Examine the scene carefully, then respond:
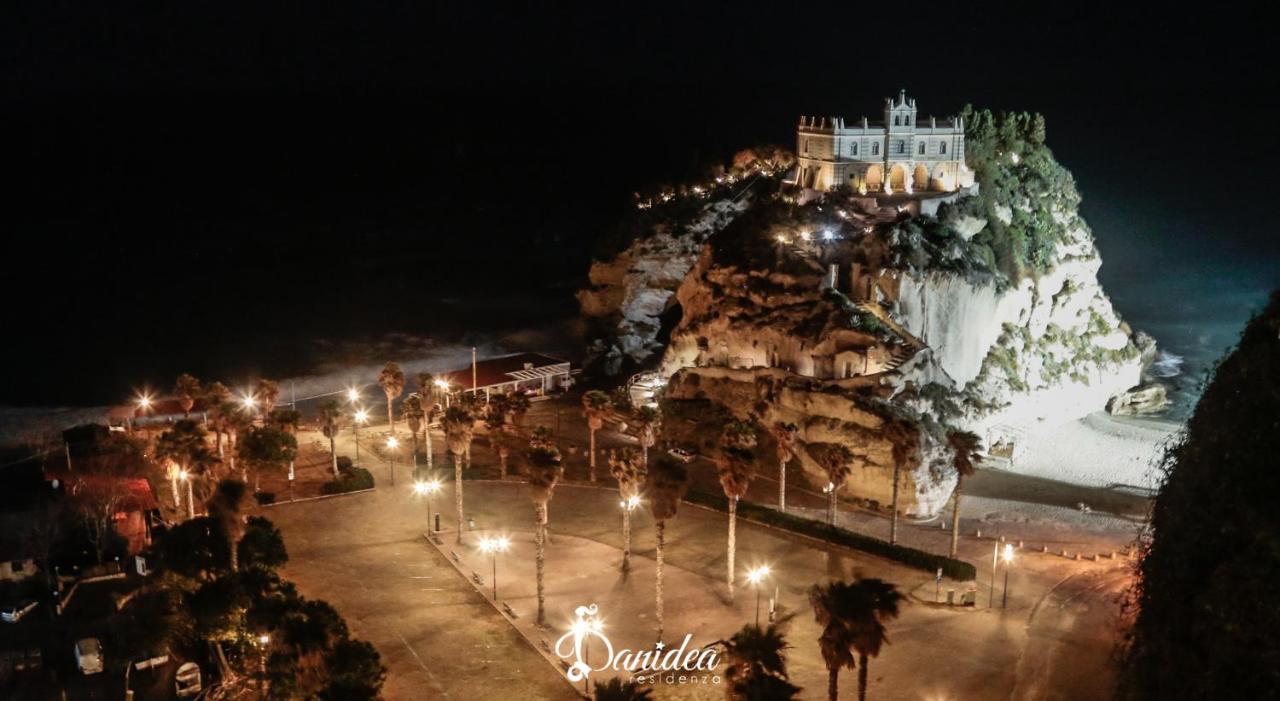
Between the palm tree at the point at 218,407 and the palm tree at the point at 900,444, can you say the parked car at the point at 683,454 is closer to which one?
the palm tree at the point at 900,444

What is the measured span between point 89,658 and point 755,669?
2680 cm

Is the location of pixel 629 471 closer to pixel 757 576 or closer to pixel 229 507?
pixel 757 576

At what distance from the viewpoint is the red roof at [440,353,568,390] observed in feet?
254

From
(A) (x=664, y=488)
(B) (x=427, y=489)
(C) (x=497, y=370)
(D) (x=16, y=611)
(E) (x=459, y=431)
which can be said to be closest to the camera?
(A) (x=664, y=488)

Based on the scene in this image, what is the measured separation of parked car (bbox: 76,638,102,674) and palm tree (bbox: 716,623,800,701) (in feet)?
84.0

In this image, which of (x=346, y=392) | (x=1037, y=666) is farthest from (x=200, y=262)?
(x=1037, y=666)

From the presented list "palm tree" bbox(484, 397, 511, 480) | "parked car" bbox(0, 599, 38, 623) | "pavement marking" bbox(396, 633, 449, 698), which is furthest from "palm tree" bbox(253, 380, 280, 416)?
"pavement marking" bbox(396, 633, 449, 698)

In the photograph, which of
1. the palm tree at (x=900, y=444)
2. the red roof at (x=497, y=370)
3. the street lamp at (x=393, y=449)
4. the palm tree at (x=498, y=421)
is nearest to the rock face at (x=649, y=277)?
the red roof at (x=497, y=370)

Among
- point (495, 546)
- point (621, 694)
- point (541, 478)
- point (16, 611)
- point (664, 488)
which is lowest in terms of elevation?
point (16, 611)

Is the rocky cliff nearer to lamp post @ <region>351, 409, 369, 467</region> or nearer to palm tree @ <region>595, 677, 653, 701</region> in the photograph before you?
lamp post @ <region>351, 409, 369, 467</region>

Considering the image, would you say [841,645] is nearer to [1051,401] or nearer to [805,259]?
[805,259]

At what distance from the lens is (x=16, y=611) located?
45.0 metres

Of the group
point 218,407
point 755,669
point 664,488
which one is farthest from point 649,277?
point 755,669

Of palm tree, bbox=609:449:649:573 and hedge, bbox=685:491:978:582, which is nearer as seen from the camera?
palm tree, bbox=609:449:649:573
